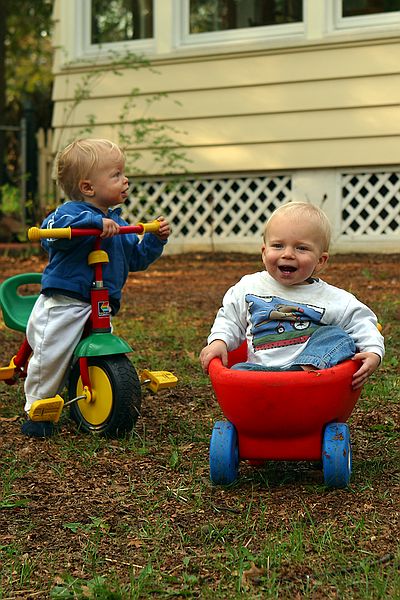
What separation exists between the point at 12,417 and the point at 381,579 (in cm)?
228

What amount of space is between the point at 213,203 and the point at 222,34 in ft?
5.39

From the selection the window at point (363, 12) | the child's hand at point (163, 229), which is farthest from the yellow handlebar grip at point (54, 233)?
the window at point (363, 12)

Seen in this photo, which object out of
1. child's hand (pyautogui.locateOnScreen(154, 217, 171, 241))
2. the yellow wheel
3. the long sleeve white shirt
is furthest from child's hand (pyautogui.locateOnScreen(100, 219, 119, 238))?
the long sleeve white shirt

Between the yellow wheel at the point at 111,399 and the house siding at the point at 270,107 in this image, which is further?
the house siding at the point at 270,107

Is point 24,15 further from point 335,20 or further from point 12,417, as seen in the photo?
point 12,417

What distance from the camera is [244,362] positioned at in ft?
11.4

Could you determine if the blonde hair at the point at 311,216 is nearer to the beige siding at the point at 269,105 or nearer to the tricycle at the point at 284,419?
the tricycle at the point at 284,419

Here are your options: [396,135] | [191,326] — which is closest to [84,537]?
[191,326]

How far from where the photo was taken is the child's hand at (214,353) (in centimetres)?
333

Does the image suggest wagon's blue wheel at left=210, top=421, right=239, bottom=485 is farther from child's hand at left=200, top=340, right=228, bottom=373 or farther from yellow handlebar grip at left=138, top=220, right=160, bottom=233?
yellow handlebar grip at left=138, top=220, right=160, bottom=233

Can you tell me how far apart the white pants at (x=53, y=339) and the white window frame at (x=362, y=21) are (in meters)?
5.84

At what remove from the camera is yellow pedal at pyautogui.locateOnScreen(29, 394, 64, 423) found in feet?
12.7

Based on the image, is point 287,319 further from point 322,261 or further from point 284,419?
point 284,419

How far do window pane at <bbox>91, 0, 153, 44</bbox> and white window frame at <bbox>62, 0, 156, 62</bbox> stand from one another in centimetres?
7
